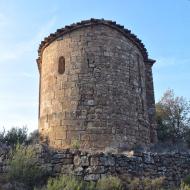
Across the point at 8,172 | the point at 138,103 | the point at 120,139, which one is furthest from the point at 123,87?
the point at 8,172

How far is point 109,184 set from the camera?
8984mm

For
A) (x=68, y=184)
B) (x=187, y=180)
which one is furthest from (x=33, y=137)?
(x=187, y=180)

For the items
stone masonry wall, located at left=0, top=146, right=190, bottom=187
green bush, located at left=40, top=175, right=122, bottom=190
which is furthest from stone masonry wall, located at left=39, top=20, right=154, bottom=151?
green bush, located at left=40, top=175, right=122, bottom=190

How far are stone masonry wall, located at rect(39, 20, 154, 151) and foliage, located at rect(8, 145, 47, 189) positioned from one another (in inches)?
96.7

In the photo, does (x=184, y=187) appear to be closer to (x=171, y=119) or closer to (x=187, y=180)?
(x=187, y=180)

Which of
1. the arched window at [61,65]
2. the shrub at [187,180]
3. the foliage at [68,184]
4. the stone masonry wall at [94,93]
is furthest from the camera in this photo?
the arched window at [61,65]

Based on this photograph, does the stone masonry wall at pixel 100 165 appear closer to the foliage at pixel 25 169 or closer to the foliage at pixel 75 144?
the foliage at pixel 25 169

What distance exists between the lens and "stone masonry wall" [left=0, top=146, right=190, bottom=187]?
378 inches

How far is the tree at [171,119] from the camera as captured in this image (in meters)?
18.2

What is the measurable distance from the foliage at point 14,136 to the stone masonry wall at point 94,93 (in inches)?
29.4

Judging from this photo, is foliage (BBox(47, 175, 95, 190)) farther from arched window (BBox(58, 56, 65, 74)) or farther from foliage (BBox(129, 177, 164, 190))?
arched window (BBox(58, 56, 65, 74))

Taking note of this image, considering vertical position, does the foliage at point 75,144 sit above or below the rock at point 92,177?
above

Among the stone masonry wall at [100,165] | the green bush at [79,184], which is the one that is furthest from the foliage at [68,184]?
the stone masonry wall at [100,165]

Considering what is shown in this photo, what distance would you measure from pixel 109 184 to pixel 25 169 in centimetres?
211
